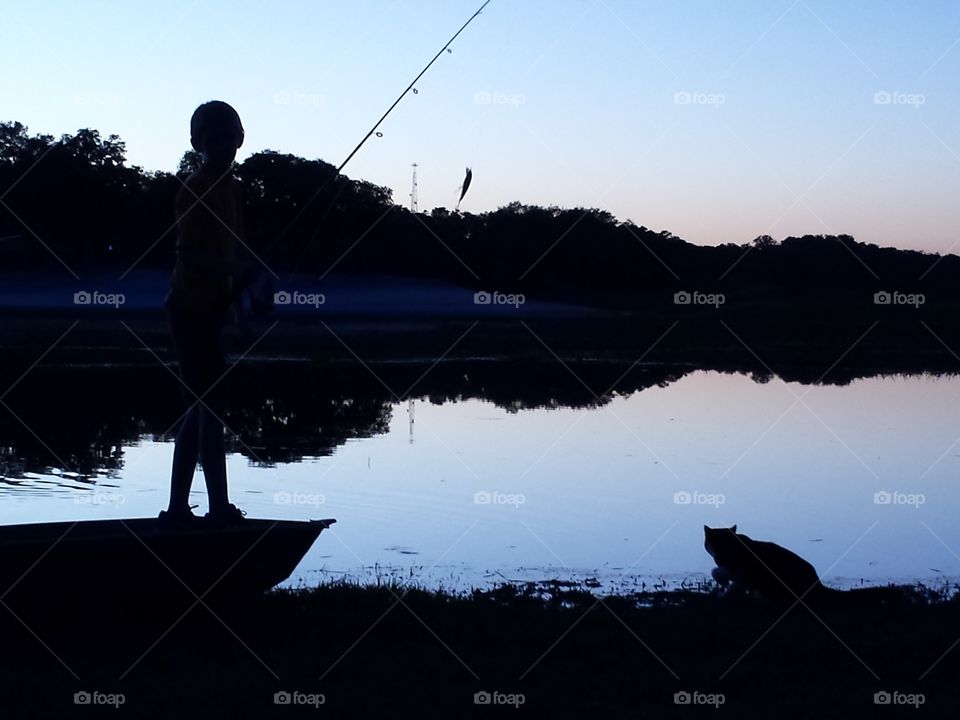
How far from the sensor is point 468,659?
18.4 ft

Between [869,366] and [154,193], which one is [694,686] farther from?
[154,193]

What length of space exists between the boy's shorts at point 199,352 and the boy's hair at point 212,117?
2.68 feet

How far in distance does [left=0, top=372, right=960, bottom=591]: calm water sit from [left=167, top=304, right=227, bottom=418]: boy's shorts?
2.20m

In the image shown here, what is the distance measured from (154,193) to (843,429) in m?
33.5

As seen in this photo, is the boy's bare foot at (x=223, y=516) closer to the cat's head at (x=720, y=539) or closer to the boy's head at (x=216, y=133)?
the boy's head at (x=216, y=133)

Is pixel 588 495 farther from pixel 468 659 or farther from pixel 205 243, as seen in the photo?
pixel 205 243

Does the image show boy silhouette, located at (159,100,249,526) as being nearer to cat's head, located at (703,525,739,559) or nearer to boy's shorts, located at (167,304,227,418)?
boy's shorts, located at (167,304,227,418)

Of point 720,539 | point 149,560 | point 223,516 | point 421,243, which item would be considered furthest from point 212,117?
point 421,243

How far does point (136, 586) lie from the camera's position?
596 centimetres

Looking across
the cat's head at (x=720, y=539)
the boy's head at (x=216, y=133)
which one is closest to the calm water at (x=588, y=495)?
the cat's head at (x=720, y=539)

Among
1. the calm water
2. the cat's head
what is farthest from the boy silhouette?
the cat's head

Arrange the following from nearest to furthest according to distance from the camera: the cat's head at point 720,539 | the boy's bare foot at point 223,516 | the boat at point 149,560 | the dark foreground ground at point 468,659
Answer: the dark foreground ground at point 468,659, the boat at point 149,560, the boy's bare foot at point 223,516, the cat's head at point 720,539

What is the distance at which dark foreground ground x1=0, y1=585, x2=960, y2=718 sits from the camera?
15.9 feet

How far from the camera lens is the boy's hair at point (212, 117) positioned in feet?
19.2
